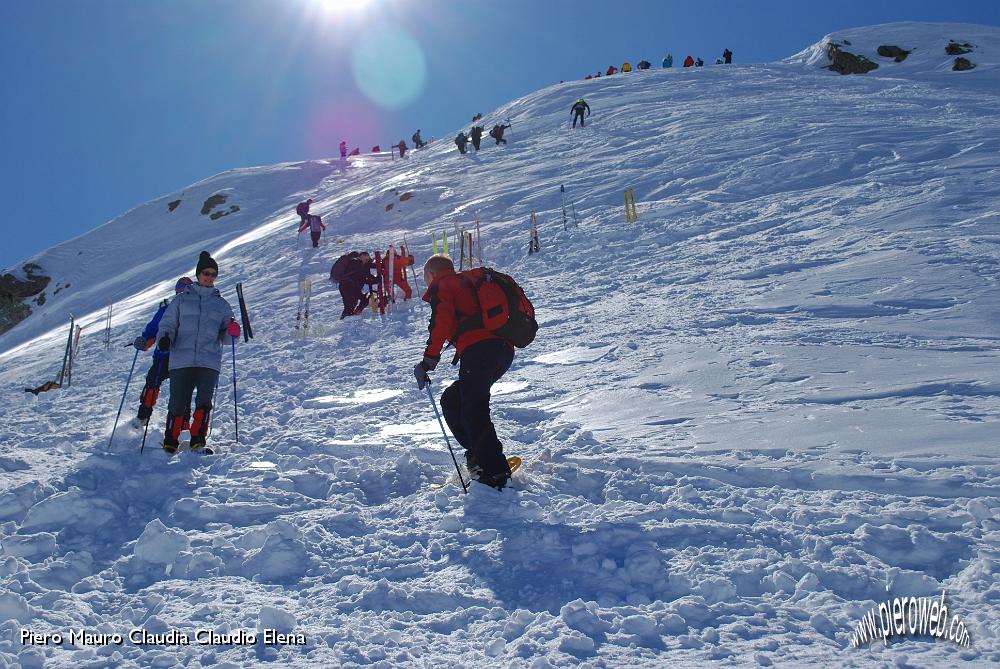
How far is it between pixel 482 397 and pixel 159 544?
195 cm

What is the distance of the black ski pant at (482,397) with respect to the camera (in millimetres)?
4242

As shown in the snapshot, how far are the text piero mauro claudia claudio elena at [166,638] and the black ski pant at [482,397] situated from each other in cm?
171

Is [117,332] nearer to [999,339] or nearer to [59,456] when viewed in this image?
[59,456]

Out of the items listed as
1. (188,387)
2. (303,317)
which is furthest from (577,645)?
(303,317)

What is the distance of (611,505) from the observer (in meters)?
3.77

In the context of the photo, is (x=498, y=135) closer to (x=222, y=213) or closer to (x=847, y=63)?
(x=222, y=213)

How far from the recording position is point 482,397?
14.1 feet

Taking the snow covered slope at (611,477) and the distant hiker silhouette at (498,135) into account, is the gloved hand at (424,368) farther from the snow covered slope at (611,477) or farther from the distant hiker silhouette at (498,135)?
the distant hiker silhouette at (498,135)

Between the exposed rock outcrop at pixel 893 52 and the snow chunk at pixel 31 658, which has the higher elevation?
the exposed rock outcrop at pixel 893 52

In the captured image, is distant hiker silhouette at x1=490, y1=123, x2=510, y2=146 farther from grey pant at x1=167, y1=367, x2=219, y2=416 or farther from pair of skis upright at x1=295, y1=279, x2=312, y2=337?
grey pant at x1=167, y1=367, x2=219, y2=416

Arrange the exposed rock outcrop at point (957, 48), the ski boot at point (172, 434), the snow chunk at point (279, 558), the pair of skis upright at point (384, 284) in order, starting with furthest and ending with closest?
the exposed rock outcrop at point (957, 48), the pair of skis upright at point (384, 284), the ski boot at point (172, 434), the snow chunk at point (279, 558)

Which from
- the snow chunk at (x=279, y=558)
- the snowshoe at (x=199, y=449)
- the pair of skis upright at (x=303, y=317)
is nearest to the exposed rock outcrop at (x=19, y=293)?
the pair of skis upright at (x=303, y=317)

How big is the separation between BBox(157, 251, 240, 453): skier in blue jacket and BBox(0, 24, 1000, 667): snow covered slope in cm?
36

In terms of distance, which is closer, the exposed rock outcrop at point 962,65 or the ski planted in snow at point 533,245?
the ski planted in snow at point 533,245
